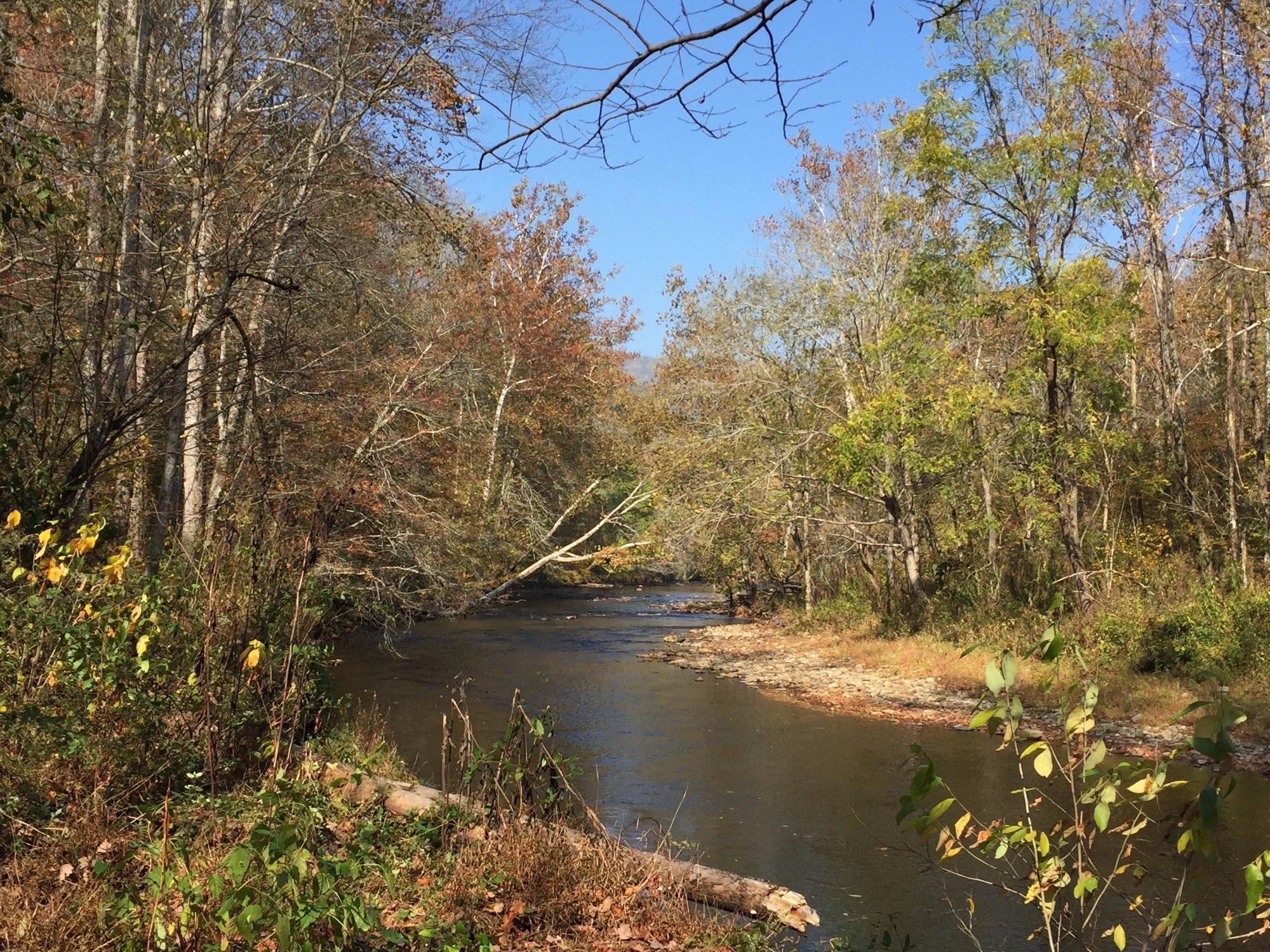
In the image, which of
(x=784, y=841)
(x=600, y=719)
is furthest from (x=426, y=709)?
(x=784, y=841)

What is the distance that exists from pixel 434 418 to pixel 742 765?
8.40 meters

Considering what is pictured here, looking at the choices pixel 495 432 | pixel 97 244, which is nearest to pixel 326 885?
Result: pixel 97 244

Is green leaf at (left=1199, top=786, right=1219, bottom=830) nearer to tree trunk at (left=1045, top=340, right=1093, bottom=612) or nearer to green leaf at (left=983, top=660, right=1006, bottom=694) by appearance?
green leaf at (left=983, top=660, right=1006, bottom=694)

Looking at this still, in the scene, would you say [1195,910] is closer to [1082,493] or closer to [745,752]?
[745,752]

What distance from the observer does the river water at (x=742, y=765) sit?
762 centimetres

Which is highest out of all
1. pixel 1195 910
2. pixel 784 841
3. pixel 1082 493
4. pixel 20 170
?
pixel 20 170

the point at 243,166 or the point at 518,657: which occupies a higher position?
the point at 243,166

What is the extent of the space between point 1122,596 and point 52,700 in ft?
49.8

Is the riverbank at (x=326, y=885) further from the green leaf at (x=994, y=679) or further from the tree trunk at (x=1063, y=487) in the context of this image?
the tree trunk at (x=1063, y=487)

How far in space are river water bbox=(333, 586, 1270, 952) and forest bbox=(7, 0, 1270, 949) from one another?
169 cm

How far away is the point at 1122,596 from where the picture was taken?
1584cm

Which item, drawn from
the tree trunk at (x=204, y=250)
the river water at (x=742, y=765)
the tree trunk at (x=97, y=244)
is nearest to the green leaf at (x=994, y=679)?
the river water at (x=742, y=765)

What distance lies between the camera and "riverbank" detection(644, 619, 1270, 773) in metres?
12.5

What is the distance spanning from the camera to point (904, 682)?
676 inches
